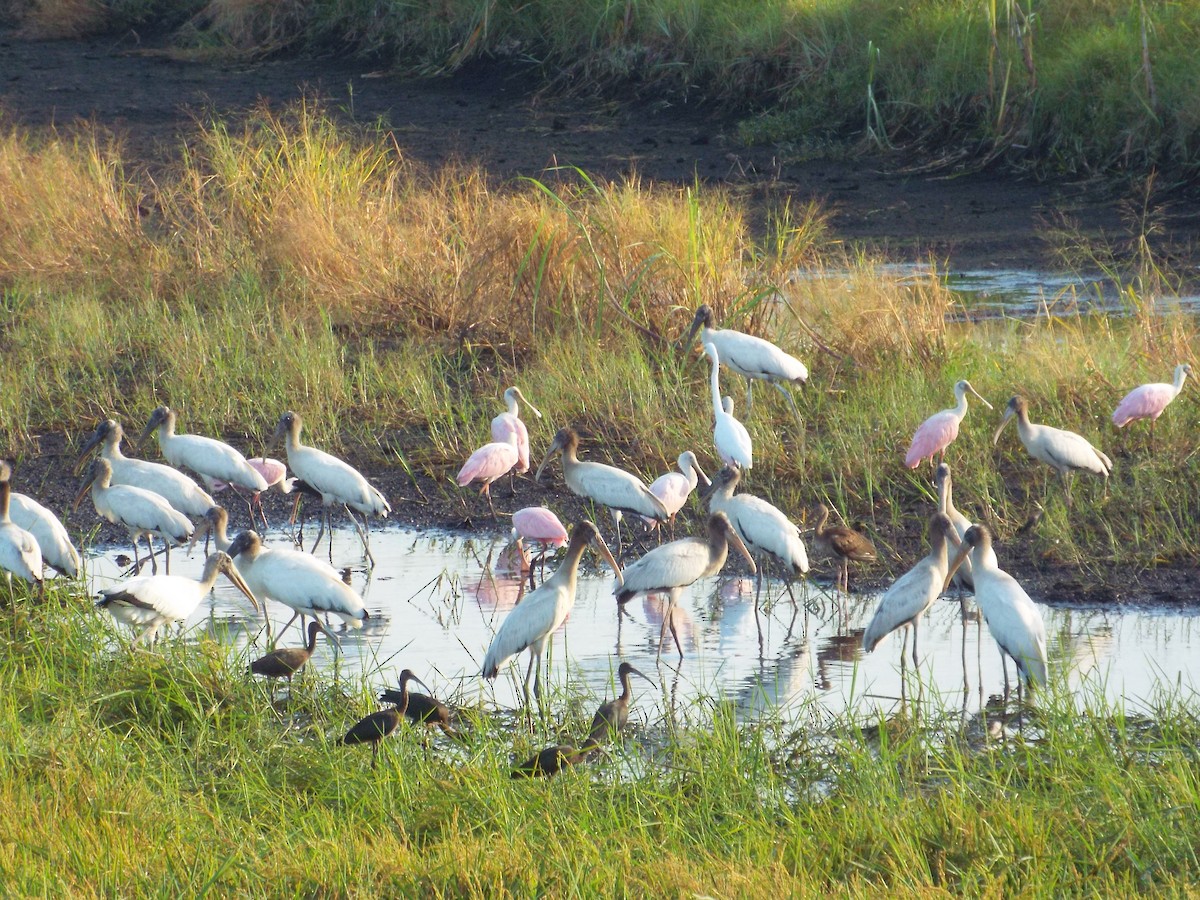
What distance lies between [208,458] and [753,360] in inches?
113

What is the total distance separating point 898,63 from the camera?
18.0m

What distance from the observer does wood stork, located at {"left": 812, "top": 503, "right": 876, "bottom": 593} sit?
6.87m

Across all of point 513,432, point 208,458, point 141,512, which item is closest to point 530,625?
point 141,512

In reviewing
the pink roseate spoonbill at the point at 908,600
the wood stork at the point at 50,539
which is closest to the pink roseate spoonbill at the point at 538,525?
the pink roseate spoonbill at the point at 908,600

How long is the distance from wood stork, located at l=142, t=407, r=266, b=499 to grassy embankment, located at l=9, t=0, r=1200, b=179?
867 cm

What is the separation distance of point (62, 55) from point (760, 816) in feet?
86.1

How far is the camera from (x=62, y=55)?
27797 millimetres

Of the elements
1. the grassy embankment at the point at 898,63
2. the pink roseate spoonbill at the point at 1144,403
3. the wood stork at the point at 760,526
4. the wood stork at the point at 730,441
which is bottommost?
the wood stork at the point at 760,526

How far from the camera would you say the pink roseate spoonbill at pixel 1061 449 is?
7.66 m

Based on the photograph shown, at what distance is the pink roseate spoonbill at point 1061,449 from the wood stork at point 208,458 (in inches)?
139

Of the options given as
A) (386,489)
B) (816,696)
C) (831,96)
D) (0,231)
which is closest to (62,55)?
(831,96)

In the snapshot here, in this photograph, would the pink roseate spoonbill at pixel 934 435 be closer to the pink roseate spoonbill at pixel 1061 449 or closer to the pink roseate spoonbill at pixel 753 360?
the pink roseate spoonbill at pixel 1061 449

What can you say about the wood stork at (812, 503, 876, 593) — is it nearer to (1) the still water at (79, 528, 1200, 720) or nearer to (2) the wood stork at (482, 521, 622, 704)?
(1) the still water at (79, 528, 1200, 720)

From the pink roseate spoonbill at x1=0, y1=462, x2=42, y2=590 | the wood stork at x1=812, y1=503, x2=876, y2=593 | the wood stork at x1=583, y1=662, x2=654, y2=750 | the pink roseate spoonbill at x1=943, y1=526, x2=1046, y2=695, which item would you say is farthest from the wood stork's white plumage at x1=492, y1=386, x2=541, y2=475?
the wood stork at x1=583, y1=662, x2=654, y2=750
